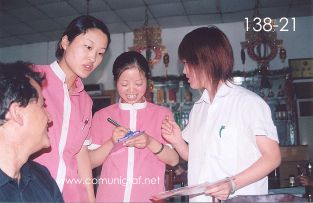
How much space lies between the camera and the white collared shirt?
57.9 inches

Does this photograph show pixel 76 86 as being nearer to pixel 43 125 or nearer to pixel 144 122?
pixel 144 122

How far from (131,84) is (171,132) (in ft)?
1.22

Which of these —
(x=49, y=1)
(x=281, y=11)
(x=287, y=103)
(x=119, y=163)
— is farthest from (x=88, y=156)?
(x=281, y=11)

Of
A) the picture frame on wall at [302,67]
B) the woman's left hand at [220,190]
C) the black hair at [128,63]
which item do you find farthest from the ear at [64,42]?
the picture frame on wall at [302,67]

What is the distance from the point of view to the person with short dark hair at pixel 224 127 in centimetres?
140

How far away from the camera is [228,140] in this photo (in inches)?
60.1

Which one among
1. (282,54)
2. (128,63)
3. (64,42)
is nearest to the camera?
(64,42)

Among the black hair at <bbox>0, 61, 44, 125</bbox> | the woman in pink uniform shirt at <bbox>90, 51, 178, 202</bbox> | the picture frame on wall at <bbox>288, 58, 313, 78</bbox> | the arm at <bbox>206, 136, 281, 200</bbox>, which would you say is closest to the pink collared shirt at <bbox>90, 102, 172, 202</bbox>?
the woman in pink uniform shirt at <bbox>90, 51, 178, 202</bbox>

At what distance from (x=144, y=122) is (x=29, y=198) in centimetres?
84

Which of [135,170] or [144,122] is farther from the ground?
[144,122]

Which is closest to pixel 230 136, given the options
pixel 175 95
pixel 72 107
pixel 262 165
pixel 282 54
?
pixel 262 165

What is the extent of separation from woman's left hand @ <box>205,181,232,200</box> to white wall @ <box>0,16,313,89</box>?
16.9 feet

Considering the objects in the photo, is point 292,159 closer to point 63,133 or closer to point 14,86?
point 63,133

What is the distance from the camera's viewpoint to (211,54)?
1608mm
